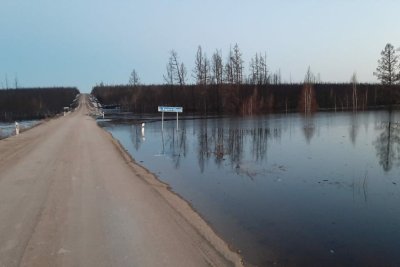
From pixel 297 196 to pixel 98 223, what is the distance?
21.2ft

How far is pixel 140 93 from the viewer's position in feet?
374

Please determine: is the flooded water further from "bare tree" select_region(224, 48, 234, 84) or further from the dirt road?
"bare tree" select_region(224, 48, 234, 84)

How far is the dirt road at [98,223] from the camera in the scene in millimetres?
7234

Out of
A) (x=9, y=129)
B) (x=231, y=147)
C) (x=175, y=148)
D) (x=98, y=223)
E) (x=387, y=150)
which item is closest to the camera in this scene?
(x=98, y=223)

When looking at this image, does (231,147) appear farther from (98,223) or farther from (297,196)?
(98,223)

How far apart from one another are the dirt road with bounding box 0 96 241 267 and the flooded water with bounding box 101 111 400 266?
2.83 feet

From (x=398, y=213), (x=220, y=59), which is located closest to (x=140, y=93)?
(x=220, y=59)

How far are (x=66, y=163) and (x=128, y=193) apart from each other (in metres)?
6.97

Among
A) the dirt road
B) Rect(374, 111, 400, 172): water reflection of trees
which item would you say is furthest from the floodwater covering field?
Rect(374, 111, 400, 172): water reflection of trees

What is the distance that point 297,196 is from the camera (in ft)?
43.6

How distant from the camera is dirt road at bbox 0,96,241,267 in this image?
23.7ft

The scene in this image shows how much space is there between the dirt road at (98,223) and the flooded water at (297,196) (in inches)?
34.0

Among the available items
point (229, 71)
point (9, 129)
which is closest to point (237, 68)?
point (229, 71)

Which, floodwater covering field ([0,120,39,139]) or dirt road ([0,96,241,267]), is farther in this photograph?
floodwater covering field ([0,120,39,139])
